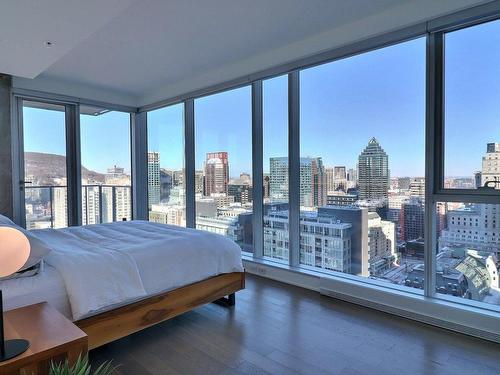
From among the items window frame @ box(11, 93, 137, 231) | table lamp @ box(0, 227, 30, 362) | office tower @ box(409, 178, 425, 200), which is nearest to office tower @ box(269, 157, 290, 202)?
office tower @ box(409, 178, 425, 200)

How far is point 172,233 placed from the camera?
274cm

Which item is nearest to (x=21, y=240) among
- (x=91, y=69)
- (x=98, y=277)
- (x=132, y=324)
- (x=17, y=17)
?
(x=98, y=277)

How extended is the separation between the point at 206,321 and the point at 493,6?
3069mm

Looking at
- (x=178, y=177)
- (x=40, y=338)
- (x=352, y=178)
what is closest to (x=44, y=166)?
(x=178, y=177)

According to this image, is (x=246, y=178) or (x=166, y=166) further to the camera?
(x=166, y=166)

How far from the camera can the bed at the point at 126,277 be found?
1.77m

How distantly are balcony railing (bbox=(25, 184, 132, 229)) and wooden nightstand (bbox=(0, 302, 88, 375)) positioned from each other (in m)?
3.40

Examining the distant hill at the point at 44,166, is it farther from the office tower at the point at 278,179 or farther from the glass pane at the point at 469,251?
the glass pane at the point at 469,251

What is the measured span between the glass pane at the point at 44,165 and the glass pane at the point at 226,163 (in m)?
1.98

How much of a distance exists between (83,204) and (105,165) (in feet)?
2.28

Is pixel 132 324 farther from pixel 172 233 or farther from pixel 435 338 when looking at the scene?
pixel 435 338

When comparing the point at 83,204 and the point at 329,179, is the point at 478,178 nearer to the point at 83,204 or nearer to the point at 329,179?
the point at 329,179

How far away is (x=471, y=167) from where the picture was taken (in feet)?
7.90

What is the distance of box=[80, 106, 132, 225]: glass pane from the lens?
194 inches
